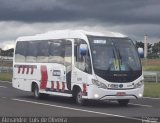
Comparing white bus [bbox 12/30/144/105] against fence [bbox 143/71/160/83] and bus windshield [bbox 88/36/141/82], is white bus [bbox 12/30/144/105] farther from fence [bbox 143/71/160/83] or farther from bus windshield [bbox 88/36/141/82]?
fence [bbox 143/71/160/83]

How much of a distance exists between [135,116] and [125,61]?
15.3ft

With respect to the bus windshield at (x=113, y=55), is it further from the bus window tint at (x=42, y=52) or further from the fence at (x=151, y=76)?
the fence at (x=151, y=76)

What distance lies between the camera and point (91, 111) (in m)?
18.6

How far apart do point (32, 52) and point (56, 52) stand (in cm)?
280

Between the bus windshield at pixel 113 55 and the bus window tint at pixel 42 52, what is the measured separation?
4013mm

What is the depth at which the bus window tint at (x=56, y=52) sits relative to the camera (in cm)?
2291

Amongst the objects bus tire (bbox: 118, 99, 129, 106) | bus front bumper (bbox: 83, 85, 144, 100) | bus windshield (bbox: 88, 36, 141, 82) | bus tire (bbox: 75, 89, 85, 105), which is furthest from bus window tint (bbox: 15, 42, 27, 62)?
bus front bumper (bbox: 83, 85, 144, 100)

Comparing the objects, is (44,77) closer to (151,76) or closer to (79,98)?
(79,98)

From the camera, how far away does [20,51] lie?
27.3m

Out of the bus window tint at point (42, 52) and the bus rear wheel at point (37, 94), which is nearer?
the bus window tint at point (42, 52)

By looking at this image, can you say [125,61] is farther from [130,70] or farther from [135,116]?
[135,116]

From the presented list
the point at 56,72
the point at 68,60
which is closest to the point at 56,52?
the point at 56,72

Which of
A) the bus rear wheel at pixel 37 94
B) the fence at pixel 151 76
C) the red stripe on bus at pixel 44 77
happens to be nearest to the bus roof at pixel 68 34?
the red stripe on bus at pixel 44 77

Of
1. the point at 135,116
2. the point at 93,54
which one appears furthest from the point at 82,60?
the point at 135,116
